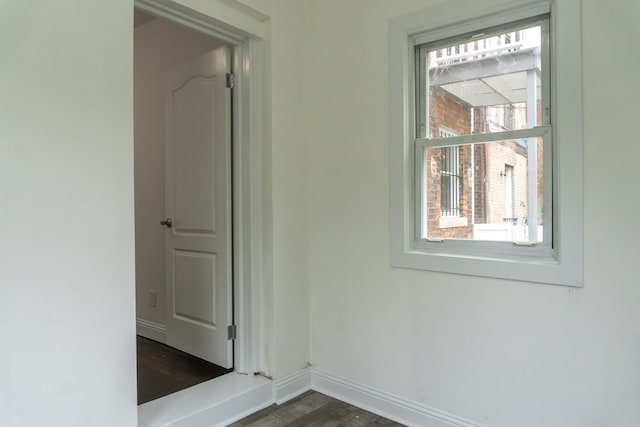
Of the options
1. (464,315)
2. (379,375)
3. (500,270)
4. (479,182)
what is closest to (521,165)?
(479,182)

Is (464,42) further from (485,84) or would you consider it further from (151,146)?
(151,146)

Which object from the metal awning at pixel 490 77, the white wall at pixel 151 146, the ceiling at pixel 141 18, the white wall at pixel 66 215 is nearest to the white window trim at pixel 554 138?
the metal awning at pixel 490 77

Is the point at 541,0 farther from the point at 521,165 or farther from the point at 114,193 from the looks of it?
the point at 114,193

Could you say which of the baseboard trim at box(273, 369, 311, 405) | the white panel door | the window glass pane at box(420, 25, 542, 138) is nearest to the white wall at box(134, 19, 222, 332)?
the white panel door

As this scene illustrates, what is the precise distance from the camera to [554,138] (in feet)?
5.90

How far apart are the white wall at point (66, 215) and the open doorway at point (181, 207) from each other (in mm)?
795

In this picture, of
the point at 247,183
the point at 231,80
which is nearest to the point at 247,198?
the point at 247,183

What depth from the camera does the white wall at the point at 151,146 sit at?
3.37 meters

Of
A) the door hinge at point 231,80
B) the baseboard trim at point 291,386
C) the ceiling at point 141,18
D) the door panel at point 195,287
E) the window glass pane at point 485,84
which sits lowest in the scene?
the baseboard trim at point 291,386

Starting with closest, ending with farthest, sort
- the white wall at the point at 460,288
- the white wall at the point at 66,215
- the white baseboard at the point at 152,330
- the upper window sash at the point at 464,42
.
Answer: the white wall at the point at 66,215 < the white wall at the point at 460,288 < the upper window sash at the point at 464,42 < the white baseboard at the point at 152,330

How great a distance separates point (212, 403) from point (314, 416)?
561 millimetres

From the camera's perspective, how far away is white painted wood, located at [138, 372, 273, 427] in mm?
1982

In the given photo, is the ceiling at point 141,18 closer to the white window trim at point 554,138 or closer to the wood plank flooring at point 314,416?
the white window trim at point 554,138

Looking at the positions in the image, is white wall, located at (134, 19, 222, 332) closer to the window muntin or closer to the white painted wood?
the white painted wood
